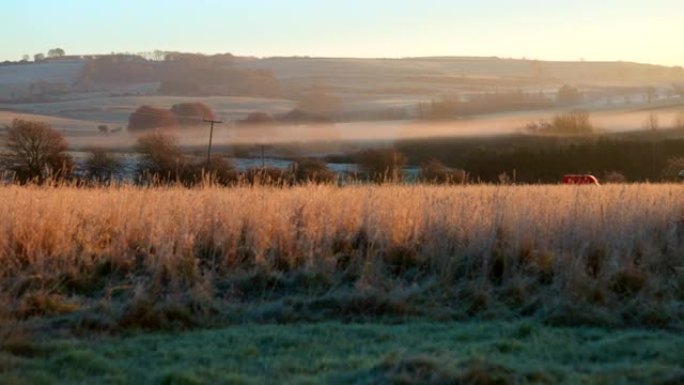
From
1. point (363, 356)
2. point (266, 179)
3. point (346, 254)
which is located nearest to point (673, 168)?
point (266, 179)

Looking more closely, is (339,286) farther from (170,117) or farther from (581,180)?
(170,117)

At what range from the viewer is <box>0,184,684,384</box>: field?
7188 millimetres

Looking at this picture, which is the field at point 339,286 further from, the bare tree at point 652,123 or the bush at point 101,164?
the bare tree at point 652,123

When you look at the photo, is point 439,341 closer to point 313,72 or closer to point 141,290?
point 141,290

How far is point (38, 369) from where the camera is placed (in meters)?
6.97

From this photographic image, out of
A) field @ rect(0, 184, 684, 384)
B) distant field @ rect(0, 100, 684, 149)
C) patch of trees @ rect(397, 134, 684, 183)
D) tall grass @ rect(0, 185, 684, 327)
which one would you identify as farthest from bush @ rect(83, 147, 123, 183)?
tall grass @ rect(0, 185, 684, 327)

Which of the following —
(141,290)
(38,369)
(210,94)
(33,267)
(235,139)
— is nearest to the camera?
(38,369)

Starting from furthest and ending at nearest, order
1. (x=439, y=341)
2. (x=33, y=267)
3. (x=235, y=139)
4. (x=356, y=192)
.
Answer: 1. (x=235, y=139)
2. (x=356, y=192)
3. (x=33, y=267)
4. (x=439, y=341)

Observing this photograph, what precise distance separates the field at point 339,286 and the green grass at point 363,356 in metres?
0.02

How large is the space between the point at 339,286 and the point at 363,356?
9.44 ft

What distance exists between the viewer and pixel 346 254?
11656mm

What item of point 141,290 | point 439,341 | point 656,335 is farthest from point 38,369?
point 656,335

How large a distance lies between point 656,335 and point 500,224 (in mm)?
3895

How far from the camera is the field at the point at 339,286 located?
283 inches
